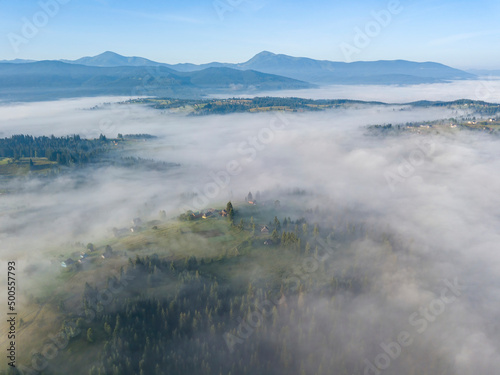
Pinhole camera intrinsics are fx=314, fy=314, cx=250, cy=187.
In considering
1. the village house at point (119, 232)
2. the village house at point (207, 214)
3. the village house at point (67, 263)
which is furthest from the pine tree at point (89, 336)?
the village house at point (207, 214)

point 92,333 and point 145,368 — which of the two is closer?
point 145,368

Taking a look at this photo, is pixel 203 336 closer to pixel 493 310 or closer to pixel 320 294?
pixel 320 294

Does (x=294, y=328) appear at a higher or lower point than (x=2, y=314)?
lower

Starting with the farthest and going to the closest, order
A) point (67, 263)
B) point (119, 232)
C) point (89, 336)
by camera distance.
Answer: point (119, 232), point (67, 263), point (89, 336)

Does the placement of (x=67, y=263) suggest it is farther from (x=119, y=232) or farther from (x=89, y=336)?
(x=89, y=336)

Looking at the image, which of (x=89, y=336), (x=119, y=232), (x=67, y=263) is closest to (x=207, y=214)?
(x=119, y=232)

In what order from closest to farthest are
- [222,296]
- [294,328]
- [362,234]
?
[294,328], [222,296], [362,234]

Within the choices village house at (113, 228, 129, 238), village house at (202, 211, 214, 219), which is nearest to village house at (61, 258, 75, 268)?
village house at (113, 228, 129, 238)

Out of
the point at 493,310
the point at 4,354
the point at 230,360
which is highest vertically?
the point at 4,354

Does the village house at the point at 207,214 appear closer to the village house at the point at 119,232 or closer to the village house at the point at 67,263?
the village house at the point at 119,232

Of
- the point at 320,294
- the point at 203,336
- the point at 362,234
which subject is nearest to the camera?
the point at 203,336

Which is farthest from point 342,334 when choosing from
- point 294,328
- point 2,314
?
point 2,314
